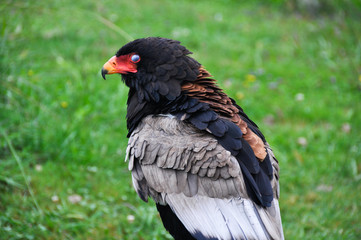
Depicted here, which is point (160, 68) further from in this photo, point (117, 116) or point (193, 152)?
point (117, 116)

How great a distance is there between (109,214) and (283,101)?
10.8 ft

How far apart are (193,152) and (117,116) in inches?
97.6

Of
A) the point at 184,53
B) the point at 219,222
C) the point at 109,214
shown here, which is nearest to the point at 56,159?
the point at 109,214

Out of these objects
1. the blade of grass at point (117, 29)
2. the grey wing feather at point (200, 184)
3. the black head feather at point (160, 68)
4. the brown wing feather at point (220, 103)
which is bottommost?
the grey wing feather at point (200, 184)

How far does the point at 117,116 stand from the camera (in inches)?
205

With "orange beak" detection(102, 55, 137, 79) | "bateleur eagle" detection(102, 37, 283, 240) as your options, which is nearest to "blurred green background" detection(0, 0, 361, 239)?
"orange beak" detection(102, 55, 137, 79)

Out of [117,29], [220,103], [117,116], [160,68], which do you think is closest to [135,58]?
[160,68]

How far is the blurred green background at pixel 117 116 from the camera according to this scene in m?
3.92

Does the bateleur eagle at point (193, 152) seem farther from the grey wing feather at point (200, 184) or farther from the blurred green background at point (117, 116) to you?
the blurred green background at point (117, 116)

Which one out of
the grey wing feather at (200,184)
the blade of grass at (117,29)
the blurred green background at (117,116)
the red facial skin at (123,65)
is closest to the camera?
the grey wing feather at (200,184)

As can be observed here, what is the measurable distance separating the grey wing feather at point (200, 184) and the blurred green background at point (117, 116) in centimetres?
102

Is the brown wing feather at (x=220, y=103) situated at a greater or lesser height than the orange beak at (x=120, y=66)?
lesser

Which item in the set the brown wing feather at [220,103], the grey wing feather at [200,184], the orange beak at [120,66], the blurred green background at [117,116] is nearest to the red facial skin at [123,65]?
the orange beak at [120,66]

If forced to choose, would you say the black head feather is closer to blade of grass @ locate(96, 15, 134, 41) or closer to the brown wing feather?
the brown wing feather
